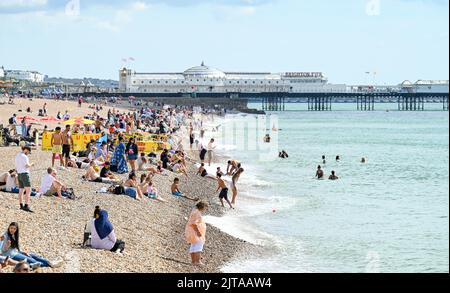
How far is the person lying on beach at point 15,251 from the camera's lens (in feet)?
28.9

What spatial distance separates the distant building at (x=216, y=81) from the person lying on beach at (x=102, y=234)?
12768 centimetres

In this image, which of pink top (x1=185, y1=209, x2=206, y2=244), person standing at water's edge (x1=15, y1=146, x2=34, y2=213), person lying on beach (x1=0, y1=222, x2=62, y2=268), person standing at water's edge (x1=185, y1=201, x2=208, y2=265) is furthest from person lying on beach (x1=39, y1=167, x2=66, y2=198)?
person lying on beach (x1=0, y1=222, x2=62, y2=268)

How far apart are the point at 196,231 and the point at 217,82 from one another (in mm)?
138353

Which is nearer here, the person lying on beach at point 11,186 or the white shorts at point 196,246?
the white shorts at point 196,246

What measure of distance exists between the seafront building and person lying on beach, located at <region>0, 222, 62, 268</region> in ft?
415

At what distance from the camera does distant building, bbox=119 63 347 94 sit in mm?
143500

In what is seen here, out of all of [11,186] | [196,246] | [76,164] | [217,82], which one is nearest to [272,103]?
[217,82]

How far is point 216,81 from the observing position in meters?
148

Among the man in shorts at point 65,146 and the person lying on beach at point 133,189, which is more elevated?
the man in shorts at point 65,146

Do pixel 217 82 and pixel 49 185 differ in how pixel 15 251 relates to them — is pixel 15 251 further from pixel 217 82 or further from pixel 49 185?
pixel 217 82

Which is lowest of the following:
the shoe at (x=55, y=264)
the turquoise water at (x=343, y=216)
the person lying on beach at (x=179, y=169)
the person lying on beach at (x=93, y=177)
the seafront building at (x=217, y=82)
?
the turquoise water at (x=343, y=216)

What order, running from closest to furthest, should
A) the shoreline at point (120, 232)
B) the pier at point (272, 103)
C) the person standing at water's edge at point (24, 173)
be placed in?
the shoreline at point (120, 232) < the person standing at water's edge at point (24, 173) < the pier at point (272, 103)

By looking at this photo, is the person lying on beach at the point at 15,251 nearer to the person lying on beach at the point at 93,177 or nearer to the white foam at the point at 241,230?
the white foam at the point at 241,230

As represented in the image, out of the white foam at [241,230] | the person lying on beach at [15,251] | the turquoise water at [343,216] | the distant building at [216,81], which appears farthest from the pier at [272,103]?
the person lying on beach at [15,251]
